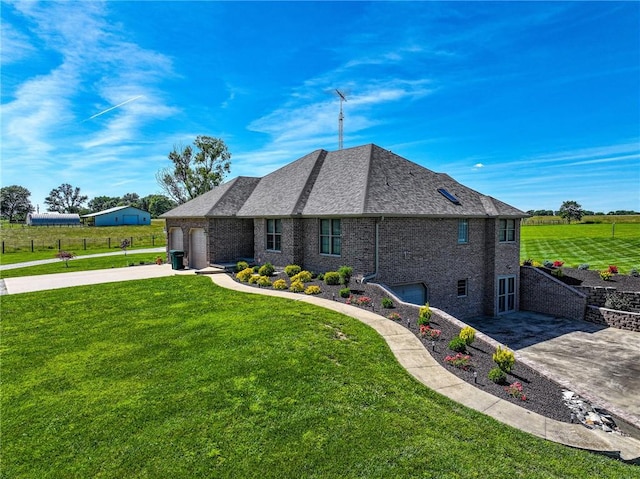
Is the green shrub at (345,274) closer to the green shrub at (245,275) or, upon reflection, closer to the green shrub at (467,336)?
the green shrub at (245,275)

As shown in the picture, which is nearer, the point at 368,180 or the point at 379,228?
the point at 379,228

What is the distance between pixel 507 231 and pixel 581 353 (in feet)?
26.8

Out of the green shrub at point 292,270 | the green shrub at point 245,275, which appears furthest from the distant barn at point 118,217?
the green shrub at point 292,270

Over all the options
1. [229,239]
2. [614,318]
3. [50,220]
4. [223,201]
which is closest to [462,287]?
[614,318]

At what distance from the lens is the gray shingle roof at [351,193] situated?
641 inches

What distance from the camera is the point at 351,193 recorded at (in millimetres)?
16719

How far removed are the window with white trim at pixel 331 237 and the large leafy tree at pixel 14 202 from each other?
12192 cm

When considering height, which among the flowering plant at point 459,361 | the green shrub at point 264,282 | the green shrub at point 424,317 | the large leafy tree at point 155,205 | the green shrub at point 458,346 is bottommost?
the flowering plant at point 459,361

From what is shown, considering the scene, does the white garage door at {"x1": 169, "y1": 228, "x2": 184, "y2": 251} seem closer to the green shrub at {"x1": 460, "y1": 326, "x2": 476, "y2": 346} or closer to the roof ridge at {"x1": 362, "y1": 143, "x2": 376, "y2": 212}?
the roof ridge at {"x1": 362, "y1": 143, "x2": 376, "y2": 212}

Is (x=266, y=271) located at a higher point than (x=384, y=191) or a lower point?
lower

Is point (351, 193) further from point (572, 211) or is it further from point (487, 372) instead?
point (572, 211)

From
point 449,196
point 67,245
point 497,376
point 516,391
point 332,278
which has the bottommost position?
point 516,391

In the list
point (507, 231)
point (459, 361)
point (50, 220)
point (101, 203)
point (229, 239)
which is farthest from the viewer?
point (101, 203)

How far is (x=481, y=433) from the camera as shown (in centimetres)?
566
